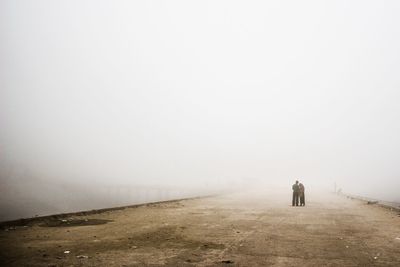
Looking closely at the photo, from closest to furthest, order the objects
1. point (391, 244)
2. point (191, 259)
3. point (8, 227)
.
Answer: point (191, 259) < point (391, 244) < point (8, 227)

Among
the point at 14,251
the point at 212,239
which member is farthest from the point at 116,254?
the point at 212,239

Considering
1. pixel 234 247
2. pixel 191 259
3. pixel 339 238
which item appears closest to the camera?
pixel 191 259

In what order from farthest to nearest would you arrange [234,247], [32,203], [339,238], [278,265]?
[32,203] < [339,238] < [234,247] < [278,265]

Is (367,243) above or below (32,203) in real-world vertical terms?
above

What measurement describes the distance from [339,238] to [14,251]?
968 cm

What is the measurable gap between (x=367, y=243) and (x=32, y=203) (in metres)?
69.0

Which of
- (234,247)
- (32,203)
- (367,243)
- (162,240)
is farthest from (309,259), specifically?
(32,203)

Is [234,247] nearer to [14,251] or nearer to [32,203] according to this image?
[14,251]

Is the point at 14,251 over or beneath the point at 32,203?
over

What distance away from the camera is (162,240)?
11266 mm

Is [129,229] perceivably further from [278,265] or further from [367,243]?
[367,243]

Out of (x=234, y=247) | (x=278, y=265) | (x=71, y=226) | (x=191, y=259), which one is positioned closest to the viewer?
(x=278, y=265)

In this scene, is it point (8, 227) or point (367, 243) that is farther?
point (8, 227)

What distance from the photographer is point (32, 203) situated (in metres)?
68.3
